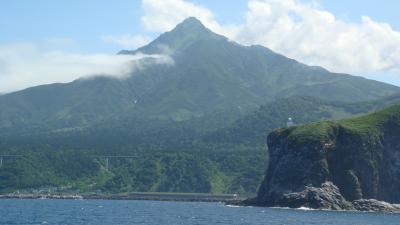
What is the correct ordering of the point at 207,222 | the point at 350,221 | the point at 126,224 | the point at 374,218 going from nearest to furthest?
the point at 126,224
the point at 207,222
the point at 350,221
the point at 374,218

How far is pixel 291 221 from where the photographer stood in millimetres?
162250

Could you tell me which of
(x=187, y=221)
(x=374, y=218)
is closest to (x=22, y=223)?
(x=187, y=221)

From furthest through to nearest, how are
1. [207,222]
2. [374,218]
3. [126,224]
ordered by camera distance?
[374,218], [207,222], [126,224]

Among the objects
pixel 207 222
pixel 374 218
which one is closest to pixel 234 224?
pixel 207 222

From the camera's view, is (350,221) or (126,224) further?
(350,221)

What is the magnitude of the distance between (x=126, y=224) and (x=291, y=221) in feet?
120

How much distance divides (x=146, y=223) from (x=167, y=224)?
17.4 ft

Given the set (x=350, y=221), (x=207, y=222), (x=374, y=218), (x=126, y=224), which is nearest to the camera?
(x=126, y=224)

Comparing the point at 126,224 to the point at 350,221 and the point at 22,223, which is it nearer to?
the point at 22,223

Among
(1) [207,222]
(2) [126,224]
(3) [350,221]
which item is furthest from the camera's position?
(3) [350,221]

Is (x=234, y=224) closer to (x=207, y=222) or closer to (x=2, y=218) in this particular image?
(x=207, y=222)

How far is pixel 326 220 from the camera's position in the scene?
16950cm

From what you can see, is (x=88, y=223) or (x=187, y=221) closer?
(x=88, y=223)

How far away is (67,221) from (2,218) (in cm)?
1869
